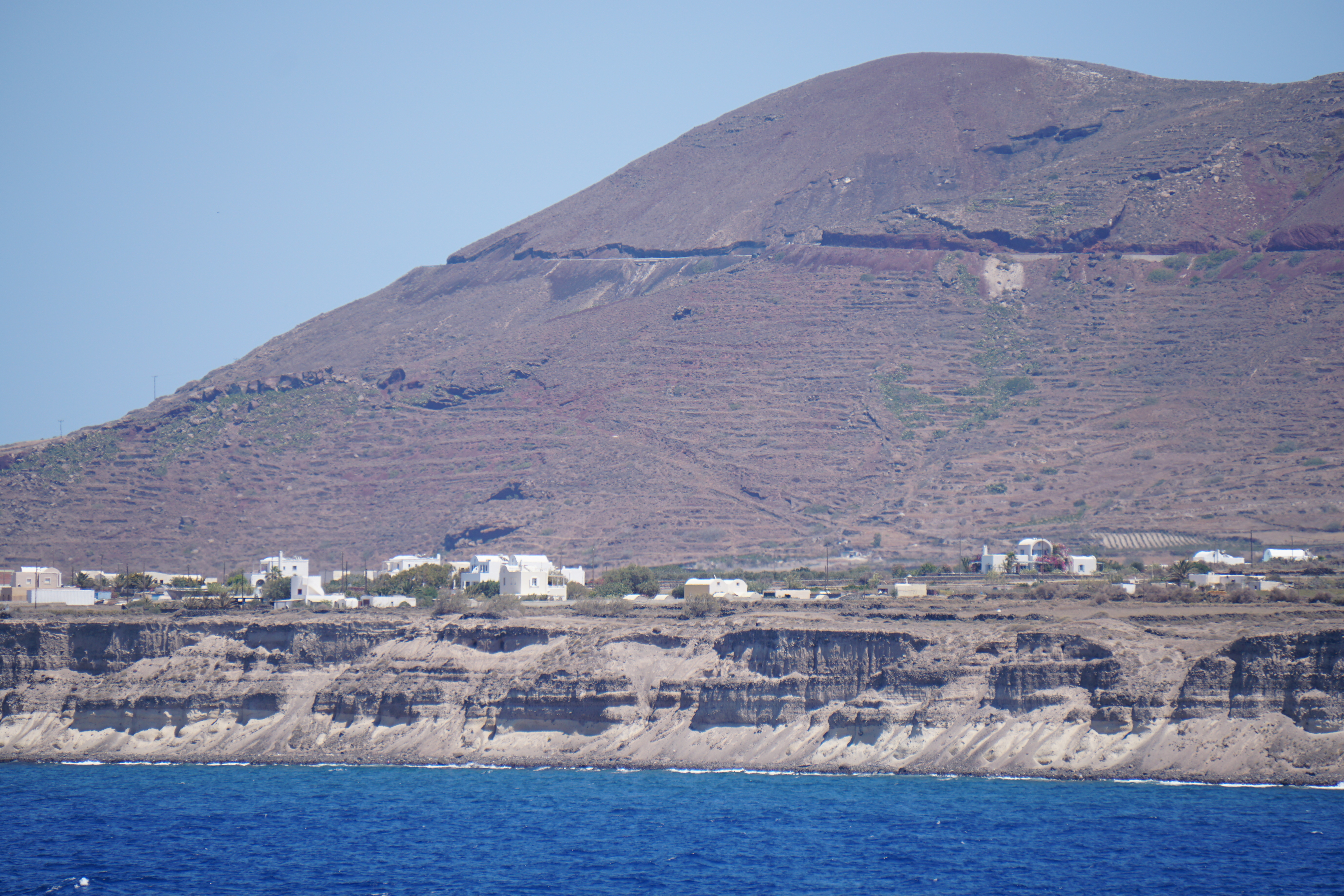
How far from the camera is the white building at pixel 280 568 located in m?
95.2

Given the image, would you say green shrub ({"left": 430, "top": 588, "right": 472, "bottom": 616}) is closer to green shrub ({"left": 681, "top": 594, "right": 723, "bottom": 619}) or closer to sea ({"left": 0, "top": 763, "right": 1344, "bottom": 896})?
green shrub ({"left": 681, "top": 594, "right": 723, "bottom": 619})

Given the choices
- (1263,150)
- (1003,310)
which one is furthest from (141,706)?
(1263,150)

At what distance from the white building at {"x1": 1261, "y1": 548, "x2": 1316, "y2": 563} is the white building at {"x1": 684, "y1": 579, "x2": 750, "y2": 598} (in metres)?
30.4

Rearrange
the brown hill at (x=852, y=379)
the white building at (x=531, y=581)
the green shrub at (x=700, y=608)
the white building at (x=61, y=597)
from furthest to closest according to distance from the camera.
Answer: the brown hill at (x=852, y=379), the white building at (x=531, y=581), the white building at (x=61, y=597), the green shrub at (x=700, y=608)

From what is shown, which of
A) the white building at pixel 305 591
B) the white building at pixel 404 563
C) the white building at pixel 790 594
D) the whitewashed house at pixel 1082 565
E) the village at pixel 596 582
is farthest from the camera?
the white building at pixel 404 563

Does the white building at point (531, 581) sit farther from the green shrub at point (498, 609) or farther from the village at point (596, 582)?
the green shrub at point (498, 609)

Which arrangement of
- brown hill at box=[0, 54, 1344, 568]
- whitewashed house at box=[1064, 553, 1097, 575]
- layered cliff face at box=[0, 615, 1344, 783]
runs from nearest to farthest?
layered cliff face at box=[0, 615, 1344, 783]
whitewashed house at box=[1064, 553, 1097, 575]
brown hill at box=[0, 54, 1344, 568]

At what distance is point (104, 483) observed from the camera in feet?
465

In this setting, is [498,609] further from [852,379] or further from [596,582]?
[852,379]

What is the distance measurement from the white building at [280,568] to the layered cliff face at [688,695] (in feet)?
72.7

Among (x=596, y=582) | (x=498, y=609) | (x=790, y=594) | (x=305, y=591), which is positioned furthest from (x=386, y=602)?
(x=790, y=594)

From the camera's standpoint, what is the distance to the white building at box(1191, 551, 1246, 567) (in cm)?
8719

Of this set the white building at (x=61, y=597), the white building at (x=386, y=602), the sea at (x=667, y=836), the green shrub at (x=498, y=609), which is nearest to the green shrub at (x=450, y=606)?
the green shrub at (x=498, y=609)

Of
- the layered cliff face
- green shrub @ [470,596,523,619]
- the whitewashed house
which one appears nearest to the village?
the whitewashed house
